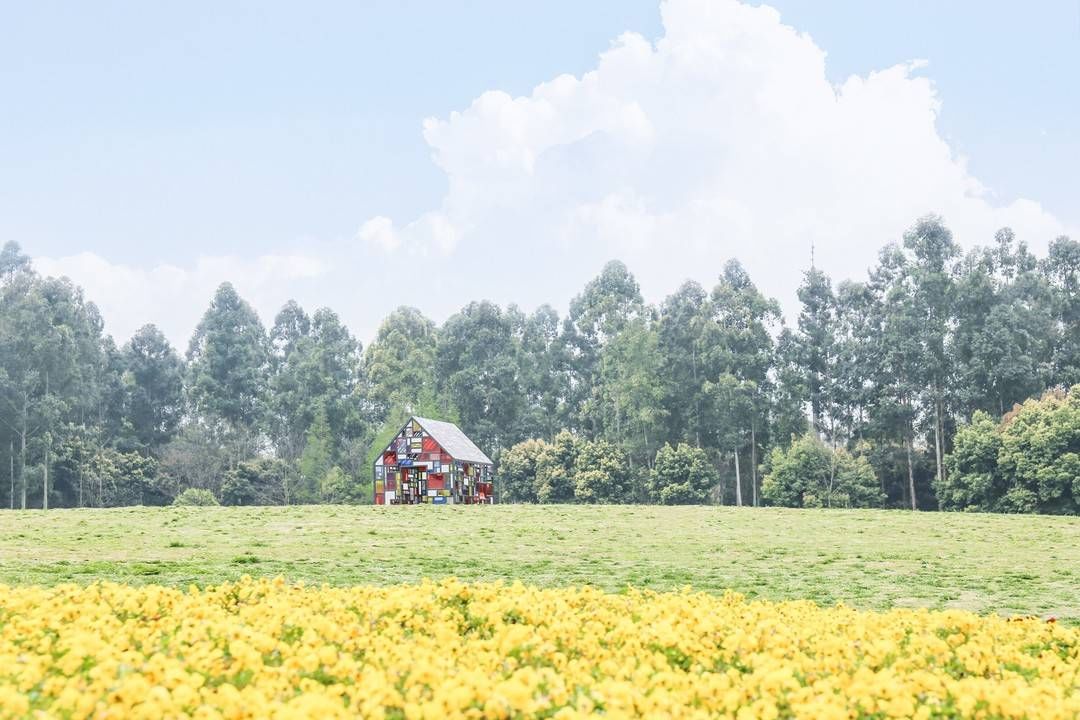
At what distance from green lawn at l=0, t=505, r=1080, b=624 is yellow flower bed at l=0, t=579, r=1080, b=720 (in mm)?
6300

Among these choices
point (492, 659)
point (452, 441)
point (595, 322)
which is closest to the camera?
point (492, 659)

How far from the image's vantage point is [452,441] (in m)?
43.0

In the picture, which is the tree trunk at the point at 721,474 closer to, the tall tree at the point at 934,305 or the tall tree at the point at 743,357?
the tall tree at the point at 743,357

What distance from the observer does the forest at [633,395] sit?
145ft

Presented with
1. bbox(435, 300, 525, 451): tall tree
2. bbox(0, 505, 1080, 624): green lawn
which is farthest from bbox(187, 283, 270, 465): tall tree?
bbox(0, 505, 1080, 624): green lawn

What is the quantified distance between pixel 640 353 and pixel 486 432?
37.8ft

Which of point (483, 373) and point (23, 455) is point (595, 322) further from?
point (23, 455)

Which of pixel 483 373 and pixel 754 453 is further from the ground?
pixel 483 373

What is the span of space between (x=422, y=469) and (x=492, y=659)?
36.3m

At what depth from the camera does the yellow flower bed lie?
4324 mm

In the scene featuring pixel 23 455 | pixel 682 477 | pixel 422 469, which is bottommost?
pixel 682 477

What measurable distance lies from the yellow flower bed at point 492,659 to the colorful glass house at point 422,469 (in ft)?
108

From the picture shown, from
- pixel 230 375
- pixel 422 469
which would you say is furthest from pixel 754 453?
pixel 230 375

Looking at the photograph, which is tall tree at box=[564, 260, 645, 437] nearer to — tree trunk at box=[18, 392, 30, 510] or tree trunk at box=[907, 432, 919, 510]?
tree trunk at box=[907, 432, 919, 510]
